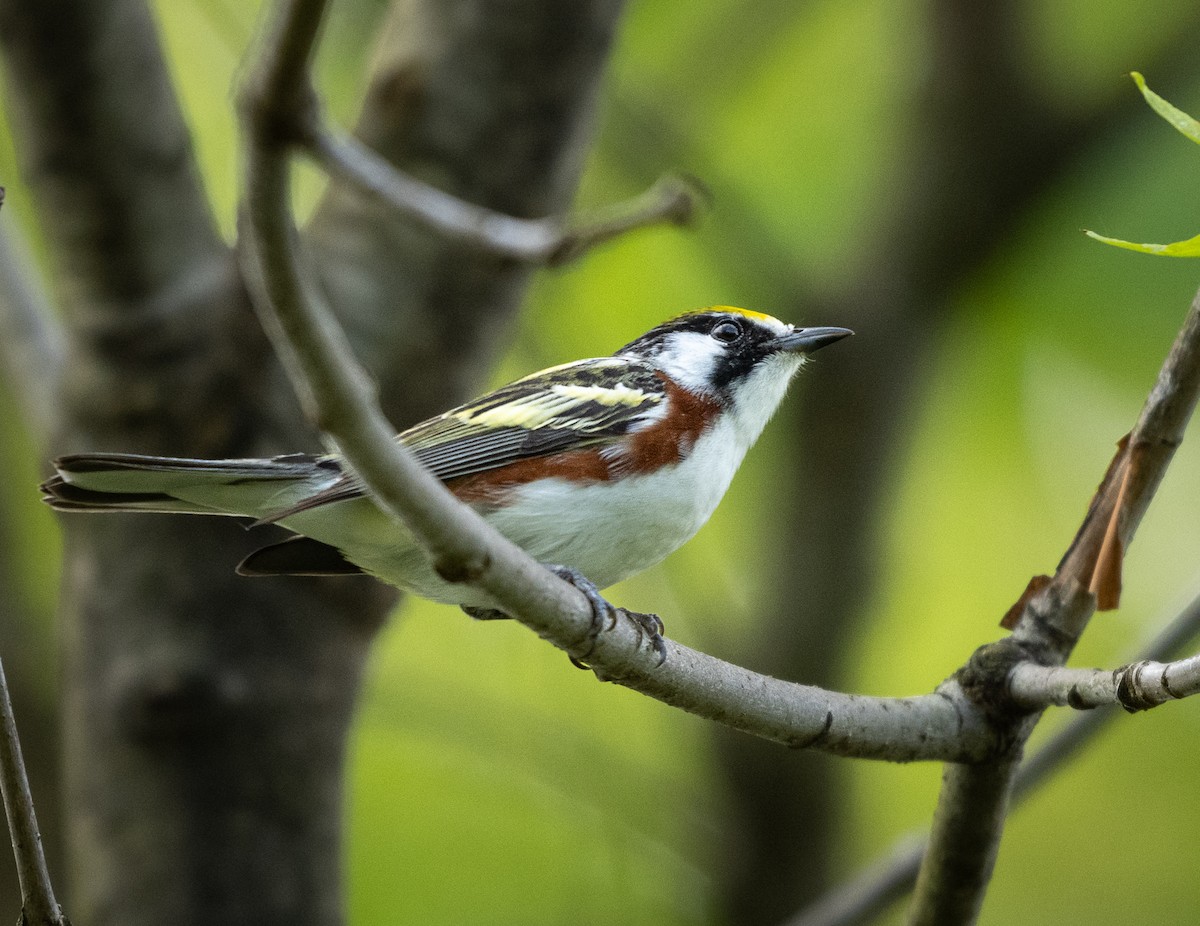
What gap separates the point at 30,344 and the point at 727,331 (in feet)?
8.55

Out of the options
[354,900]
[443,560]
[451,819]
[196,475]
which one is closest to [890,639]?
[451,819]

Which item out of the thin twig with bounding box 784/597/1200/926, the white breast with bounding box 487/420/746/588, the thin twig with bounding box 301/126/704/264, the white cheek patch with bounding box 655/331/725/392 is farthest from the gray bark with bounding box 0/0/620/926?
the thin twig with bounding box 301/126/704/264

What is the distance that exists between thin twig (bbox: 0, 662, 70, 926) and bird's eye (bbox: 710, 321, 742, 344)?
2.40m

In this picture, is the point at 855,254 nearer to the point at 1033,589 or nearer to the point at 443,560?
the point at 1033,589

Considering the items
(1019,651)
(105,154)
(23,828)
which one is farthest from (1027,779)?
(105,154)

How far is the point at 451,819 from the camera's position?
6.63 metres

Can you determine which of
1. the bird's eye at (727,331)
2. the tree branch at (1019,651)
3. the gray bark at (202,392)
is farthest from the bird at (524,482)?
the gray bark at (202,392)

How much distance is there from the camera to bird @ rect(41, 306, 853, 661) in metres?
2.94

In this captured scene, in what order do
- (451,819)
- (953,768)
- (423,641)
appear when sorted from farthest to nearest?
(423,641) → (451,819) → (953,768)

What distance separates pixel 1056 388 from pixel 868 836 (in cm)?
244

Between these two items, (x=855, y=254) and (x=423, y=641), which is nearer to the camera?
(x=855, y=254)

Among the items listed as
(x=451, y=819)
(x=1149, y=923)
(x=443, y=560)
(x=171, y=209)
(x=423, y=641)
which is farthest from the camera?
(x=423, y=641)

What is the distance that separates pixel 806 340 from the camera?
3.73m

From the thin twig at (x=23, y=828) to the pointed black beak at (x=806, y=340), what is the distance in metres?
2.36
